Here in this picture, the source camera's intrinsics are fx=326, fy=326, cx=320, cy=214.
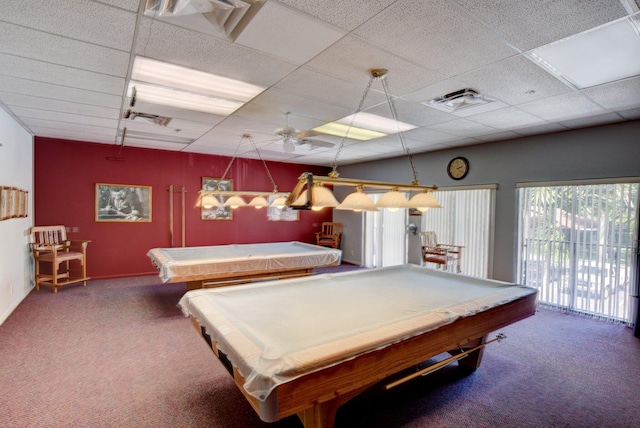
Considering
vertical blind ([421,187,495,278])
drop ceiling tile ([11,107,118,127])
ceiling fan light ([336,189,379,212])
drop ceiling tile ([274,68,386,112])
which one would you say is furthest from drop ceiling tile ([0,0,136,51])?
vertical blind ([421,187,495,278])

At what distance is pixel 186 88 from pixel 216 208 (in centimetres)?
446

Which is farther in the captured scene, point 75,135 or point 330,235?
point 330,235

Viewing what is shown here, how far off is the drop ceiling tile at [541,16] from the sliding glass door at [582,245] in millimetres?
3131

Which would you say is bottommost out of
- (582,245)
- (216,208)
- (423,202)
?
(582,245)

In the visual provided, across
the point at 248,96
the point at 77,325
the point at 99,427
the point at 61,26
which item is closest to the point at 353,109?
the point at 248,96

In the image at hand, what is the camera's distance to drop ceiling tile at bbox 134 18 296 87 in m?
2.11

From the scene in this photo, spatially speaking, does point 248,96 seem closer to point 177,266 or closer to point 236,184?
point 177,266

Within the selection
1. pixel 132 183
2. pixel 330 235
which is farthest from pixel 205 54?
pixel 330 235

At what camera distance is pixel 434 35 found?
209 centimetres

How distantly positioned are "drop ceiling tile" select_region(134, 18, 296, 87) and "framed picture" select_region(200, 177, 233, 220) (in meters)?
4.62

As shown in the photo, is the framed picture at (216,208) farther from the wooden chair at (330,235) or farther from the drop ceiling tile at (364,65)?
the drop ceiling tile at (364,65)

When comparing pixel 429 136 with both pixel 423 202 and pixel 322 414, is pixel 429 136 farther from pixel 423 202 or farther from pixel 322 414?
pixel 322 414

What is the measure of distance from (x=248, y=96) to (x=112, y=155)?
4.29m

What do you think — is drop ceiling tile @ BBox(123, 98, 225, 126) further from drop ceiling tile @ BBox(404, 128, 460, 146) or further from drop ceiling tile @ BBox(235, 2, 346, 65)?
drop ceiling tile @ BBox(404, 128, 460, 146)
